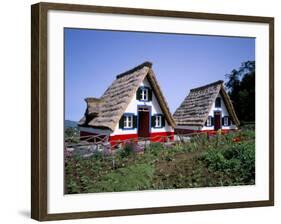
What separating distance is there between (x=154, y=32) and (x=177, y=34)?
17cm

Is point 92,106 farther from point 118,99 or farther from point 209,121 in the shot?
point 209,121

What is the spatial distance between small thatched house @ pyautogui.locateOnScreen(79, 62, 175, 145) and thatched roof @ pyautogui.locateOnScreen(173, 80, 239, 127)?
0.09 m

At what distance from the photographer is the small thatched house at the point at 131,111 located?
4699mm

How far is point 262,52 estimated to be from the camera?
5.27 m

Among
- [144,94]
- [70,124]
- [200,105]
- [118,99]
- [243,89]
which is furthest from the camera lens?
[243,89]

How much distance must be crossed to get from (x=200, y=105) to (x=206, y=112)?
91 millimetres

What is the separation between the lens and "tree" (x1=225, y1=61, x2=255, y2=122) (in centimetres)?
515

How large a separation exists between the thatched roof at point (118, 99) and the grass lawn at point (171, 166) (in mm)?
208

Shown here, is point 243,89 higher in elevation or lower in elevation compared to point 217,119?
higher

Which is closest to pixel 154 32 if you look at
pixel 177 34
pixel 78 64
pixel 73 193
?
pixel 177 34

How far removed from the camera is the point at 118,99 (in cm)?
477

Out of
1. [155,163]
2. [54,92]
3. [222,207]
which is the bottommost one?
[222,207]

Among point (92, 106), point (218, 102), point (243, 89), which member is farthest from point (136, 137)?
point (243, 89)

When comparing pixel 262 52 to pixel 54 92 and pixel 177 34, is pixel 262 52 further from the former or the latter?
pixel 54 92
